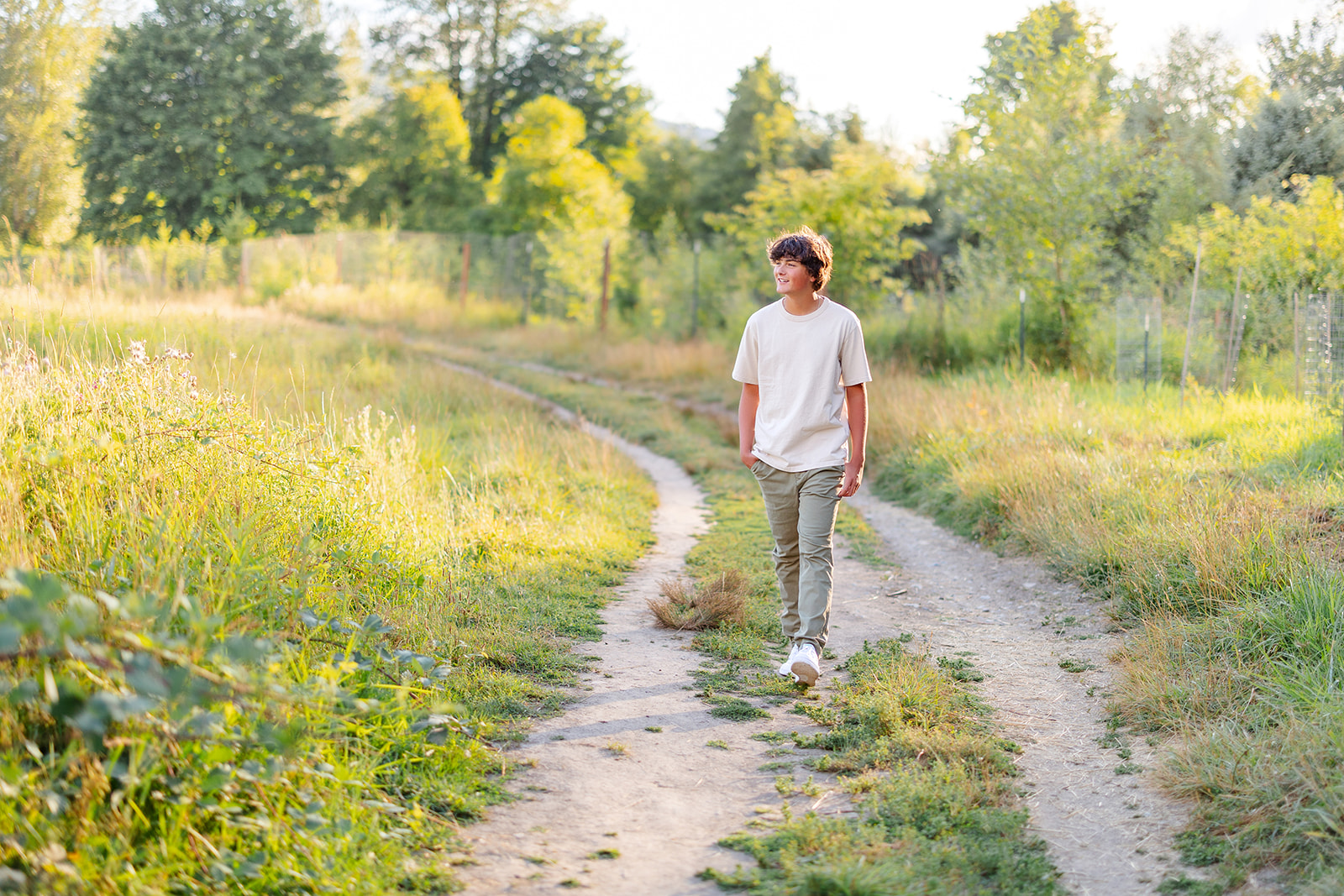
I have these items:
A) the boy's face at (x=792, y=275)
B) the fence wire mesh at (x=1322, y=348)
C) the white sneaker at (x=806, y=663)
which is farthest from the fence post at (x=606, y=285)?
the white sneaker at (x=806, y=663)

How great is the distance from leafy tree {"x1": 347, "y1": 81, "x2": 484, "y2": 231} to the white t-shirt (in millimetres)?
32756

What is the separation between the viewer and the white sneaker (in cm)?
425

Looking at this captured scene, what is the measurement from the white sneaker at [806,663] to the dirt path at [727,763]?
215mm

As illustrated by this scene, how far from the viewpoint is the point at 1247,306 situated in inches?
440

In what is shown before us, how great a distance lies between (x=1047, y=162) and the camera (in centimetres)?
1270

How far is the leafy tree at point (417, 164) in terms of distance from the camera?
35.7 meters

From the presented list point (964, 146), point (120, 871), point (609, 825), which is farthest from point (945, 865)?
point (964, 146)

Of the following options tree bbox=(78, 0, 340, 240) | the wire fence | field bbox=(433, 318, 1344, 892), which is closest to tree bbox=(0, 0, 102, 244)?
tree bbox=(78, 0, 340, 240)

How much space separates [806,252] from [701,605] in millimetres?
2094

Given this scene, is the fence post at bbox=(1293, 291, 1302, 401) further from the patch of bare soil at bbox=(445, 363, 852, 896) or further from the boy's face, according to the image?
the patch of bare soil at bbox=(445, 363, 852, 896)

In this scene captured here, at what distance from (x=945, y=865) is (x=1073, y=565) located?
3.71 meters

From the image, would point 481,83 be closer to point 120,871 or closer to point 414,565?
point 414,565

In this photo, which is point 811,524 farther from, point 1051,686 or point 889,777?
point 1051,686

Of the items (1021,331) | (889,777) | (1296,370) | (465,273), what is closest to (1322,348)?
(1296,370)
